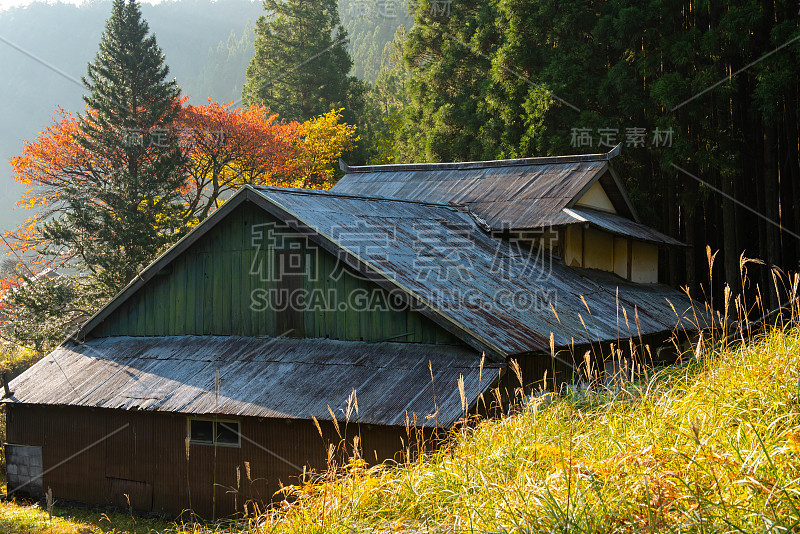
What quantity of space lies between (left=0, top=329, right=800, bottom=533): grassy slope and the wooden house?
387 cm

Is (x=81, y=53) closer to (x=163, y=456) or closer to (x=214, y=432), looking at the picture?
(x=163, y=456)

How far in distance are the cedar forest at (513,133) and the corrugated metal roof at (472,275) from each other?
22.3 ft

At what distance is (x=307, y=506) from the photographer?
215 inches

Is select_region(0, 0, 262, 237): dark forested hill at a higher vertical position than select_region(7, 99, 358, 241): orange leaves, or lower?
higher

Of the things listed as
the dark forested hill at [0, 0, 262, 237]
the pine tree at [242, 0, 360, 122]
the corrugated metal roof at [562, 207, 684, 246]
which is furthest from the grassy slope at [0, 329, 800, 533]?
the dark forested hill at [0, 0, 262, 237]

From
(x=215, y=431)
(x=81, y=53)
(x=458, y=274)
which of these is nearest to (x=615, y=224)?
(x=458, y=274)

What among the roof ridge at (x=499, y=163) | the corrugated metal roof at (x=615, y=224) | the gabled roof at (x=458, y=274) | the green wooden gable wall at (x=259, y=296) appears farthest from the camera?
the roof ridge at (x=499, y=163)

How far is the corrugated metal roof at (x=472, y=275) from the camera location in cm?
1108

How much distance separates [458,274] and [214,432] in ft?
16.0

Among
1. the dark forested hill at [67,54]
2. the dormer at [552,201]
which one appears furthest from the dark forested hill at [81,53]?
the dormer at [552,201]

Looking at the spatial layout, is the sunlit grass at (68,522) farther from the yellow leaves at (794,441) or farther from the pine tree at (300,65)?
the pine tree at (300,65)

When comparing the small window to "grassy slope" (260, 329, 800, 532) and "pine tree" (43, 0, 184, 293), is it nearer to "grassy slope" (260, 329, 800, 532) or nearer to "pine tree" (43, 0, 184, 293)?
"grassy slope" (260, 329, 800, 532)

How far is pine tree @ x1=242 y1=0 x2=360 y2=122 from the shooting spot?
42.0m

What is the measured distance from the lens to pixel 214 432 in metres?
11.7
